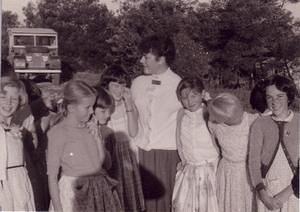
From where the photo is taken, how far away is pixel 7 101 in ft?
6.89

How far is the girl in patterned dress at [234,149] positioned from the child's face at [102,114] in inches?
19.4

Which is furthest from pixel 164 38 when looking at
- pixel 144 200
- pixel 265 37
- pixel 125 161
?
pixel 265 37

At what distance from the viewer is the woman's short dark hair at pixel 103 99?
2375mm

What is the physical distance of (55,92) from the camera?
3.04 m

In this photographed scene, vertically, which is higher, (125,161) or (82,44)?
(82,44)

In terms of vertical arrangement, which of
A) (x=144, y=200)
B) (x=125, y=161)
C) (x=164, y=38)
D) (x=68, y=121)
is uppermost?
(x=164, y=38)

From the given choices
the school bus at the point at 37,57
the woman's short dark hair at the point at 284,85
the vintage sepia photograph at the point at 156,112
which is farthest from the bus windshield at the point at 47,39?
the woman's short dark hair at the point at 284,85

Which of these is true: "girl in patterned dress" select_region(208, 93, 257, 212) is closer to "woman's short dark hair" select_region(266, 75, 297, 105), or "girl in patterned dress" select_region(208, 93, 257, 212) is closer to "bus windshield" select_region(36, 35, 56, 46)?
"woman's short dark hair" select_region(266, 75, 297, 105)

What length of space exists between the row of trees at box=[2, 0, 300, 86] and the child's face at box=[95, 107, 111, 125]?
642 millimetres

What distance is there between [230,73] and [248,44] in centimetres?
29

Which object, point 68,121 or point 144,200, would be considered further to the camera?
point 144,200

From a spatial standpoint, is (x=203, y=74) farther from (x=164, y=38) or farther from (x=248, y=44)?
(x=164, y=38)

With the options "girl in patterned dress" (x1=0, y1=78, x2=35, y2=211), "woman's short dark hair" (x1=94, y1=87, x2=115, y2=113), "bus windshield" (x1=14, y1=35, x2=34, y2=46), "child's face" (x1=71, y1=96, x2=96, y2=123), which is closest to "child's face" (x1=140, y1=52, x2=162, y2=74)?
"woman's short dark hair" (x1=94, y1=87, x2=115, y2=113)

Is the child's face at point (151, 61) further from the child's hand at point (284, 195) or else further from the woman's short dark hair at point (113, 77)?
the child's hand at point (284, 195)
